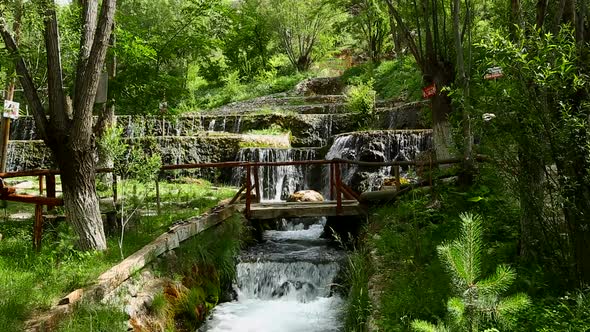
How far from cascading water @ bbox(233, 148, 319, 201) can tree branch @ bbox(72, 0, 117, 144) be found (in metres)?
8.12

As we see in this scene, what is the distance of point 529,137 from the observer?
10.6 ft

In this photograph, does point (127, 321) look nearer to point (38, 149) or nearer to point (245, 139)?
point (245, 139)

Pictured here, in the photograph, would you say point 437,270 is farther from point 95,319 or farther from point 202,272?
point 202,272

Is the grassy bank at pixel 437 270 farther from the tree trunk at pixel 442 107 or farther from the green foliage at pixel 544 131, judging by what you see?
the tree trunk at pixel 442 107

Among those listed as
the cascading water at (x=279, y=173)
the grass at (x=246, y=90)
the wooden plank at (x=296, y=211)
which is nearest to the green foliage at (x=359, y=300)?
the wooden plank at (x=296, y=211)

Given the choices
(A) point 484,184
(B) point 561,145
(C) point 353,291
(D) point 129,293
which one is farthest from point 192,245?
(B) point 561,145

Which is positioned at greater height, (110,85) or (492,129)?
(110,85)

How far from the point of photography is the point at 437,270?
4.41 metres

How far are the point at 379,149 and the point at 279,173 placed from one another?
2.98 meters

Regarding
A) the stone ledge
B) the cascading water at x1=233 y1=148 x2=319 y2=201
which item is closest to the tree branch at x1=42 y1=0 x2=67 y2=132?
the stone ledge

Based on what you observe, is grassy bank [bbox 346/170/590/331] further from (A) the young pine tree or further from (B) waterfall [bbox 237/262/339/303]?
(B) waterfall [bbox 237/262/339/303]

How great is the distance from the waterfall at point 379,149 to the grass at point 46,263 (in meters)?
5.65

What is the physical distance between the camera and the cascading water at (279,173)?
13.8 m

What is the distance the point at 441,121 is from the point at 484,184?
2260mm
